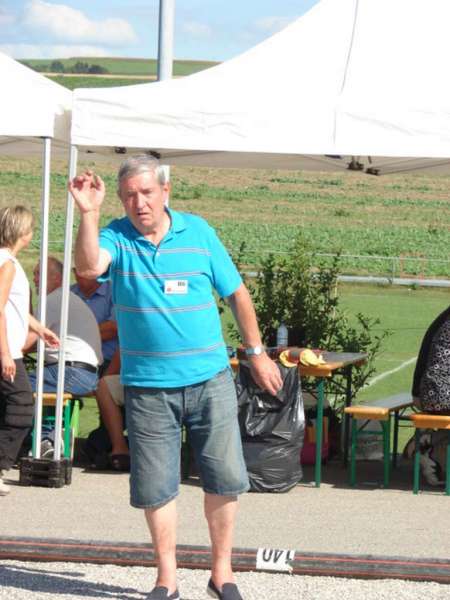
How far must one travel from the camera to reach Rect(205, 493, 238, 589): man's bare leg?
Answer: 505cm

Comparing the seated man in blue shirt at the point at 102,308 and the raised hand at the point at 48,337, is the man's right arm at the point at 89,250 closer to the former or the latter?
the raised hand at the point at 48,337

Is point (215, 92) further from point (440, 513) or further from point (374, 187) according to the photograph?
point (374, 187)

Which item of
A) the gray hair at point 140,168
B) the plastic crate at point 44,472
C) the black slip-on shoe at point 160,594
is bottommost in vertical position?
the plastic crate at point 44,472

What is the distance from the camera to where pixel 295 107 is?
7.10 m

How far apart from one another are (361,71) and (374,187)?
60.0 metres

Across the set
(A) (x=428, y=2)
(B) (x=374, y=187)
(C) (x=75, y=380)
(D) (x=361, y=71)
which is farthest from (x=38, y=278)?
(B) (x=374, y=187)

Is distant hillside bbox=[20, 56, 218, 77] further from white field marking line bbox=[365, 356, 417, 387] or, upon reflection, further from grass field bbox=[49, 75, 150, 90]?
white field marking line bbox=[365, 356, 417, 387]

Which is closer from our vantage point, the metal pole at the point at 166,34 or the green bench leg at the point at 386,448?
Answer: the green bench leg at the point at 386,448

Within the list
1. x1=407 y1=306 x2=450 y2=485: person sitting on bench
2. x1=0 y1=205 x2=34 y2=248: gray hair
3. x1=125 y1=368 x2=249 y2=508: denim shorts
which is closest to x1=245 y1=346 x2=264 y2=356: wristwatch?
x1=125 y1=368 x2=249 y2=508: denim shorts

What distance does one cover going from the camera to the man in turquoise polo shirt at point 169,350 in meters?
4.89

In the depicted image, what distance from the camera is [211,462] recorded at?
5.04 metres

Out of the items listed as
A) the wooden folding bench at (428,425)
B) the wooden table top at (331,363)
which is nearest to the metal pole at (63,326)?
the wooden table top at (331,363)

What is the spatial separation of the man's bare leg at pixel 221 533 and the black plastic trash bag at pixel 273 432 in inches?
95.5

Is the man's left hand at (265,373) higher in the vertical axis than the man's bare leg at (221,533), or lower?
higher
